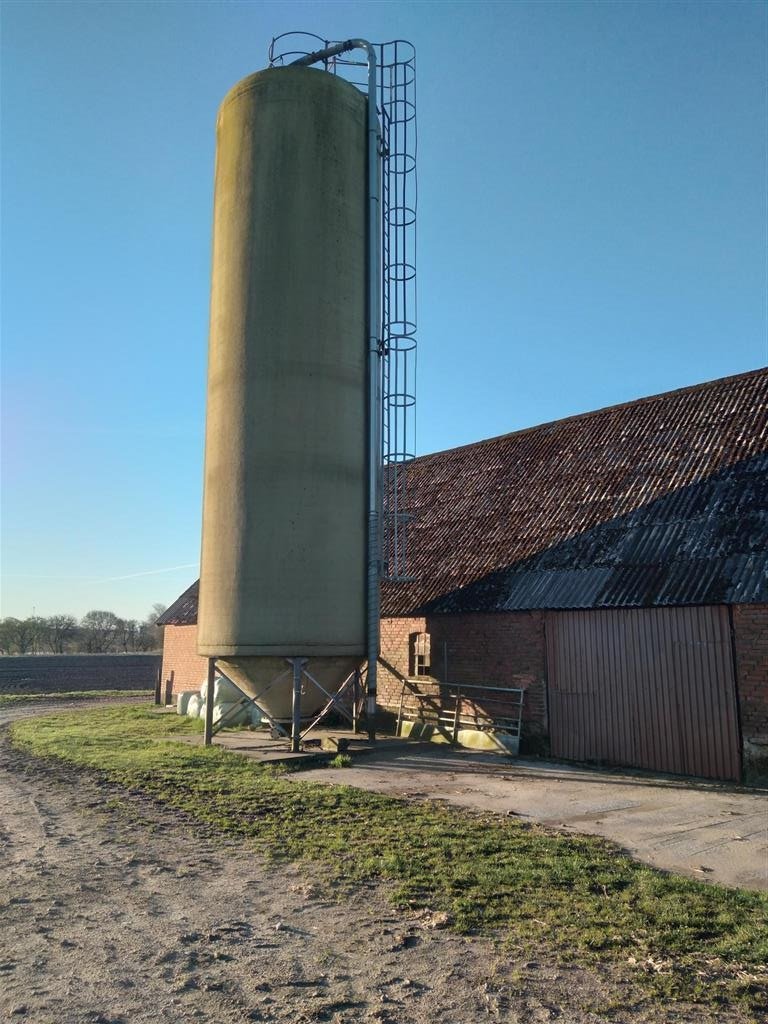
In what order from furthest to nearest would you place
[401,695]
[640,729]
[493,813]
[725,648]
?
1. [401,695]
2. [640,729]
3. [725,648]
4. [493,813]

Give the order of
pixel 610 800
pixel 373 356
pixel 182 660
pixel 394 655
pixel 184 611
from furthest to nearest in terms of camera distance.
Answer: pixel 184 611 < pixel 182 660 < pixel 394 655 < pixel 373 356 < pixel 610 800

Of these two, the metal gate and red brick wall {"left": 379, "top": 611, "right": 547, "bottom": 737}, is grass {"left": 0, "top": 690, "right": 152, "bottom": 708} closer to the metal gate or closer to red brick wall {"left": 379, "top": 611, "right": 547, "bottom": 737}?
red brick wall {"left": 379, "top": 611, "right": 547, "bottom": 737}

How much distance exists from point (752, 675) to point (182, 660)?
56.8 ft

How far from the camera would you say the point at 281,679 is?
1330cm

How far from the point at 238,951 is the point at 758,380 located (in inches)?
594

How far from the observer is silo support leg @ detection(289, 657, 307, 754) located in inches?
512

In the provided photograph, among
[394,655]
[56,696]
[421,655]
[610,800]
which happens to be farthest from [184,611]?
[610,800]

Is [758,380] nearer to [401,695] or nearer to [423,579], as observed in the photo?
[423,579]

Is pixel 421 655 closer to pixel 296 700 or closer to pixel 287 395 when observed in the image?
pixel 296 700

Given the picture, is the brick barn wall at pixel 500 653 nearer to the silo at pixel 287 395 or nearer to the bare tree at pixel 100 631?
the silo at pixel 287 395

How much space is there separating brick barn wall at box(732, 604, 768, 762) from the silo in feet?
19.7

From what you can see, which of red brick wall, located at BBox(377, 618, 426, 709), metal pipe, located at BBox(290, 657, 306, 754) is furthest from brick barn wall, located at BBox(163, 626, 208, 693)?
metal pipe, located at BBox(290, 657, 306, 754)

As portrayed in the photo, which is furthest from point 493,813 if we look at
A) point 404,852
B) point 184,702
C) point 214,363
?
point 184,702

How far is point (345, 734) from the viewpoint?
15.4 metres
